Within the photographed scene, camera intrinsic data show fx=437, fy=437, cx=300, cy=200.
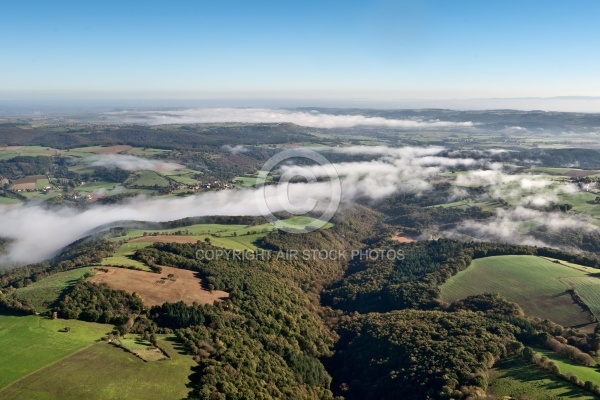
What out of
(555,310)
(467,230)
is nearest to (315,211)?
(467,230)

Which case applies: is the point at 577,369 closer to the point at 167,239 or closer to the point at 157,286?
the point at 157,286

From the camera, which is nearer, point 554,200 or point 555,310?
point 555,310

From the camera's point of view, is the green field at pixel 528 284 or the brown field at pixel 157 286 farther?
the green field at pixel 528 284

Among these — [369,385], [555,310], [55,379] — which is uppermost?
[55,379]

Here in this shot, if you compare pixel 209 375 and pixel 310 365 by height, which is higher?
pixel 209 375

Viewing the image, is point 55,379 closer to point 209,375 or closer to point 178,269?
point 209,375

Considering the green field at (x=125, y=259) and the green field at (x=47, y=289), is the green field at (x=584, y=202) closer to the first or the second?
the green field at (x=125, y=259)

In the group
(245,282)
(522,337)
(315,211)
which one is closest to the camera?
(522,337)

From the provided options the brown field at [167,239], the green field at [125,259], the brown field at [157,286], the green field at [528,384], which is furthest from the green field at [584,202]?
the green field at [125,259]
